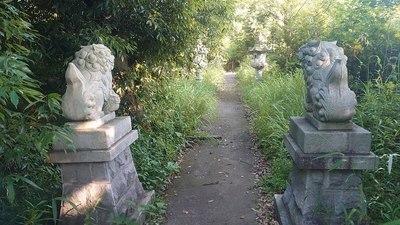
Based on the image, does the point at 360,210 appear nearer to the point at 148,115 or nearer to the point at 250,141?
the point at 148,115

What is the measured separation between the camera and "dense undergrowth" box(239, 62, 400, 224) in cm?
286

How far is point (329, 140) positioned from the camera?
2.47 metres

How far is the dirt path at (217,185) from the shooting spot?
11.5 feet

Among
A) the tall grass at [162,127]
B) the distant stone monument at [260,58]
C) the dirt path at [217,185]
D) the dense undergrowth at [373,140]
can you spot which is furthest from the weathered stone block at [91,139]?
the distant stone monument at [260,58]

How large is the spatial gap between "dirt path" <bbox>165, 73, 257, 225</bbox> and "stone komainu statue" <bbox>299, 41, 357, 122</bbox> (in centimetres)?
154

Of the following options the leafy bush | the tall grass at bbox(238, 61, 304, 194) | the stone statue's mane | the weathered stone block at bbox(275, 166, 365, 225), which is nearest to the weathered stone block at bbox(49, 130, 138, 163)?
the leafy bush

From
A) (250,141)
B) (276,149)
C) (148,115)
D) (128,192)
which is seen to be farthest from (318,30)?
(128,192)

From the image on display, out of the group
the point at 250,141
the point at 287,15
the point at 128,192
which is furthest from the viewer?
the point at 287,15

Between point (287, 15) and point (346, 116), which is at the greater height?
point (287, 15)

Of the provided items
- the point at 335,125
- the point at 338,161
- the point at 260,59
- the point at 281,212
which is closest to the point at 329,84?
the point at 335,125

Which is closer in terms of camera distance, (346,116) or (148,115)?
(346,116)

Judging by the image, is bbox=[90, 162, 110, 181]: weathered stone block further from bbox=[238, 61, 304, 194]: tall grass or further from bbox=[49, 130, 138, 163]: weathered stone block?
bbox=[238, 61, 304, 194]: tall grass

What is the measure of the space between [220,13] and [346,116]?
4.69 meters

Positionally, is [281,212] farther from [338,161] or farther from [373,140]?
[373,140]
